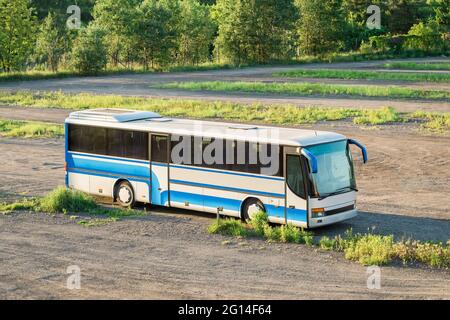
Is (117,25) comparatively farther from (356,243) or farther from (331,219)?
(356,243)

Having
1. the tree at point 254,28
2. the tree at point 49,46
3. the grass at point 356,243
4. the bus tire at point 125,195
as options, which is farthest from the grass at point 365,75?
the grass at point 356,243

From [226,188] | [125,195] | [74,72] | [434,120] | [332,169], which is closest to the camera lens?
[332,169]

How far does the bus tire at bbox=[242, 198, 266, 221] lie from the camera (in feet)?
68.9

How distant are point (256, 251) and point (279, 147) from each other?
3.18m

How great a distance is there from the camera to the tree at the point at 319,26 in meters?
92.5

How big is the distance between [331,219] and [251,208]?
209 cm

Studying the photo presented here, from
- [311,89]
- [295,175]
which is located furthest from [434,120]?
[295,175]

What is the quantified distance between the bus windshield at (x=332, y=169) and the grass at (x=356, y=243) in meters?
1.15

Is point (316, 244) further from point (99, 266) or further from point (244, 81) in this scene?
point (244, 81)

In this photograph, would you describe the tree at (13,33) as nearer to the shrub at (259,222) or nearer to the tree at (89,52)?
the tree at (89,52)

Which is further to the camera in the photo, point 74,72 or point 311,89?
point 74,72

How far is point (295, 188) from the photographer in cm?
2034

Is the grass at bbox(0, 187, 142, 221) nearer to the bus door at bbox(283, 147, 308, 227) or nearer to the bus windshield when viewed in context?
the bus door at bbox(283, 147, 308, 227)
